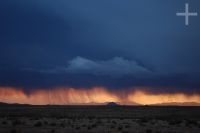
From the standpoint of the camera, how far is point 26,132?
35.2 m

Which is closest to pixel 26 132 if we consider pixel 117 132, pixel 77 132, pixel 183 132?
pixel 77 132

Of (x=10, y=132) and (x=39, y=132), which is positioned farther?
(x=39, y=132)

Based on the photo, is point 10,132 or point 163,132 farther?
point 163,132

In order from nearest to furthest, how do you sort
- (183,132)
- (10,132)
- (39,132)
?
(10,132) < (39,132) < (183,132)

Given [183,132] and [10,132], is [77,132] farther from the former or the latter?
A: [183,132]

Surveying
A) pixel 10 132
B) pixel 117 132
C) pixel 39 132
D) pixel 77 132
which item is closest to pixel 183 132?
pixel 117 132

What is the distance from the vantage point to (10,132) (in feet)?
110

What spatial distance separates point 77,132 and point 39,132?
3.36 m

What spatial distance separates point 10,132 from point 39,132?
3043mm

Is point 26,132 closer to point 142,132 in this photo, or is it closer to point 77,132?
point 77,132

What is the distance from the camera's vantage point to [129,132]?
37250 millimetres

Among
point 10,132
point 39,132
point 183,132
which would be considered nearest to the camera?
point 10,132

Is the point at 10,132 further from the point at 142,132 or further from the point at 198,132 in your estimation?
the point at 198,132

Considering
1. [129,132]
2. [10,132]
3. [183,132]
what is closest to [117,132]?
[129,132]
